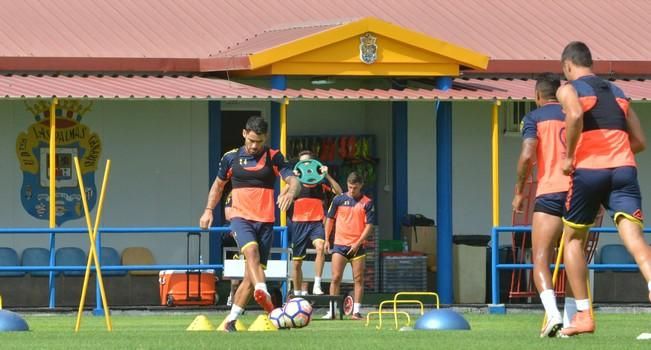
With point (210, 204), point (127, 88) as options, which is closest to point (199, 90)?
point (127, 88)

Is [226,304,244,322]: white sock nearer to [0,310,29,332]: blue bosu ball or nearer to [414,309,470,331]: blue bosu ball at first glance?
[414,309,470,331]: blue bosu ball

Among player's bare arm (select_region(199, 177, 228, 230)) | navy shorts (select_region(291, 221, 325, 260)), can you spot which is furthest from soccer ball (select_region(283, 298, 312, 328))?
navy shorts (select_region(291, 221, 325, 260))

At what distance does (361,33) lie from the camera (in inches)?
838

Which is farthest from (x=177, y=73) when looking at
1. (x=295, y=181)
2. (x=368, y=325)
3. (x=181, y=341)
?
(x=181, y=341)

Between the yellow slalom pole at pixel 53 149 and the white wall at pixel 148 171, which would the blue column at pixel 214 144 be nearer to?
the white wall at pixel 148 171

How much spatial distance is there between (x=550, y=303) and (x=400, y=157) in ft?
41.3

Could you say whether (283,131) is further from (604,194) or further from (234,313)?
(604,194)

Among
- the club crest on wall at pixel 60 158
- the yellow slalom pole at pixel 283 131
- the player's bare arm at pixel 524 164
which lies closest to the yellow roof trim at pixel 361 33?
the yellow slalom pole at pixel 283 131

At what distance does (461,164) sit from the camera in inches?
960

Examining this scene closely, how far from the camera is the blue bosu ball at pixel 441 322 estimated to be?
13766 millimetres

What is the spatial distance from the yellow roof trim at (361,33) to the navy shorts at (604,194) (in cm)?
977

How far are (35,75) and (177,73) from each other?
6.02ft

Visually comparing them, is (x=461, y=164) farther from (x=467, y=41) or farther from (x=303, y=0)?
(x=303, y=0)

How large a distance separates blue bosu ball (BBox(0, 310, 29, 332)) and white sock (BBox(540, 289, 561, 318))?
4.67 metres
